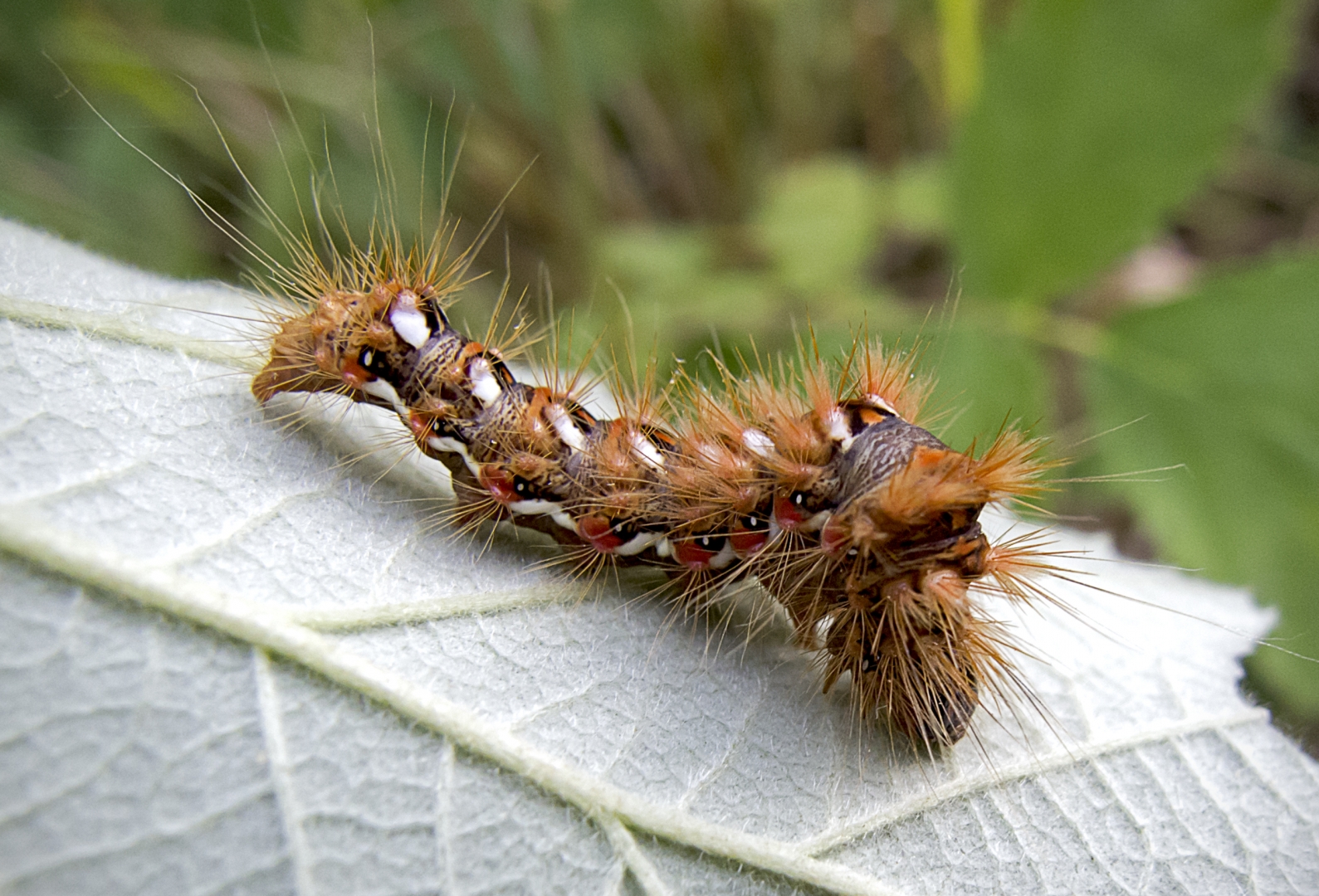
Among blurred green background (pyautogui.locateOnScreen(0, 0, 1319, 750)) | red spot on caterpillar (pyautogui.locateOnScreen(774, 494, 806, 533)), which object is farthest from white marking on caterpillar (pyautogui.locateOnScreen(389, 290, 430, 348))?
red spot on caterpillar (pyautogui.locateOnScreen(774, 494, 806, 533))

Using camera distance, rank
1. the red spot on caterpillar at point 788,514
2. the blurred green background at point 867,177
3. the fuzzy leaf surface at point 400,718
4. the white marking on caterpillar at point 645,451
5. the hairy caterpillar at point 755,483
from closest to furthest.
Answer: the fuzzy leaf surface at point 400,718, the hairy caterpillar at point 755,483, the red spot on caterpillar at point 788,514, the white marking on caterpillar at point 645,451, the blurred green background at point 867,177

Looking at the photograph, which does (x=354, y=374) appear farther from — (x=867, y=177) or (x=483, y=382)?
(x=867, y=177)

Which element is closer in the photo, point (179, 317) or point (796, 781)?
point (796, 781)

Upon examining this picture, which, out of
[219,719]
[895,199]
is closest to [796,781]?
[219,719]

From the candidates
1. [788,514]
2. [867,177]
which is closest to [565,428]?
[788,514]

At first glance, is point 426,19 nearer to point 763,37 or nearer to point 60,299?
point 763,37

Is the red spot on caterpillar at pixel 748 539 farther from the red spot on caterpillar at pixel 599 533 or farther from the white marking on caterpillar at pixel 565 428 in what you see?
the white marking on caterpillar at pixel 565 428

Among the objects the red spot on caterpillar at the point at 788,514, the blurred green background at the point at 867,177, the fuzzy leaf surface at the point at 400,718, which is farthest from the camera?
the blurred green background at the point at 867,177

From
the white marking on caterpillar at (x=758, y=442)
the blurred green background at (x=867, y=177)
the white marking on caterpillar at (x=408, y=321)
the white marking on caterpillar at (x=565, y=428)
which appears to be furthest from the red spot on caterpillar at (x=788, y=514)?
the white marking on caterpillar at (x=408, y=321)
